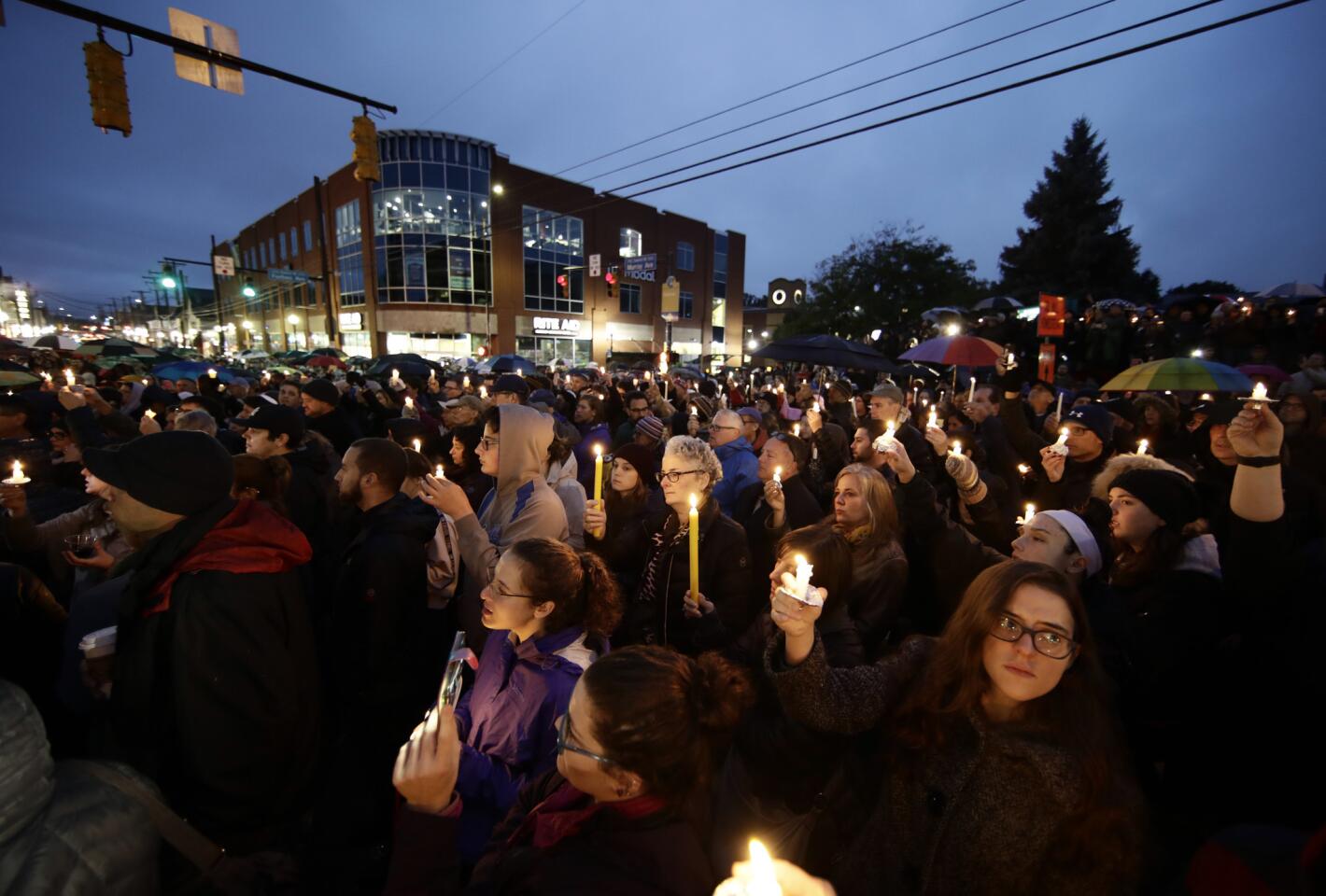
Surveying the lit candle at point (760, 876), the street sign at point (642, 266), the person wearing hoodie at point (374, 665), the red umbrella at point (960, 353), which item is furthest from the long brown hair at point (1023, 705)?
the street sign at point (642, 266)

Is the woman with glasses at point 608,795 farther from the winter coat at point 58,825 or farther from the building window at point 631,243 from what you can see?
the building window at point 631,243

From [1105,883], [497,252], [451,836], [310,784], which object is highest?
[497,252]

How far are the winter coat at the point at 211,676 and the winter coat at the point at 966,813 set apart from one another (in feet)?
6.65

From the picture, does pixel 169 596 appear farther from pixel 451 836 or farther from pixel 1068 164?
pixel 1068 164

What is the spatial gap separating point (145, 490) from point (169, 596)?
1.49 ft

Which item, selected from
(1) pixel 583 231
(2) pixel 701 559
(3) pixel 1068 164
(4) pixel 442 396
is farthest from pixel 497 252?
(2) pixel 701 559

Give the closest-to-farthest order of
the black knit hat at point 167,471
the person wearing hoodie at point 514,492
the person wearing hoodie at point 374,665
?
1. the black knit hat at point 167,471
2. the person wearing hoodie at point 374,665
3. the person wearing hoodie at point 514,492

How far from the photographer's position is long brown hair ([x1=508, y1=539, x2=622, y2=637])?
7.71 ft

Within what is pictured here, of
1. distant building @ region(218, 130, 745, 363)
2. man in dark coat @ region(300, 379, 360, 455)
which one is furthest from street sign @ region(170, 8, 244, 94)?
distant building @ region(218, 130, 745, 363)

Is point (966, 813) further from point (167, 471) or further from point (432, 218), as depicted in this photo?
point (432, 218)

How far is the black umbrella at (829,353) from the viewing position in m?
10.1

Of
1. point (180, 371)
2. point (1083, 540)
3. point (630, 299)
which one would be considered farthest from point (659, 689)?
point (630, 299)

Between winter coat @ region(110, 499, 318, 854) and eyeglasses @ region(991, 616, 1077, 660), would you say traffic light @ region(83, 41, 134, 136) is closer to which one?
winter coat @ region(110, 499, 318, 854)

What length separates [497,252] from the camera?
40.5 meters
